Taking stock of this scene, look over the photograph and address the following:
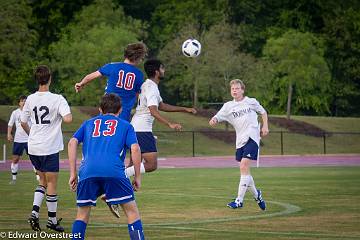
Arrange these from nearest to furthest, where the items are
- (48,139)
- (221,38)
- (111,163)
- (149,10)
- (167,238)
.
→ 1. (111,163)
2. (167,238)
3. (48,139)
4. (221,38)
5. (149,10)

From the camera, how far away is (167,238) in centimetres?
1274

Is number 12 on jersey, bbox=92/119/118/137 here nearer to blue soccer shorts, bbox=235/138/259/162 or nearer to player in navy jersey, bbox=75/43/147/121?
player in navy jersey, bbox=75/43/147/121

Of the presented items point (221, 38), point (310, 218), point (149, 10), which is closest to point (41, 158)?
point (310, 218)

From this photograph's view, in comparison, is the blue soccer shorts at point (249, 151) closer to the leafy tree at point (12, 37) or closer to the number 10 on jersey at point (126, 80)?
the number 10 on jersey at point (126, 80)

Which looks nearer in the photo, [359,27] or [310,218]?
[310,218]

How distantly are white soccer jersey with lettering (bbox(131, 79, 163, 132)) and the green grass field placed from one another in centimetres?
154

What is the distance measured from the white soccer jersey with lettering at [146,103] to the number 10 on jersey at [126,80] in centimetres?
58

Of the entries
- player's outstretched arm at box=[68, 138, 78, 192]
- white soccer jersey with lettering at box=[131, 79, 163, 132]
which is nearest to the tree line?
white soccer jersey with lettering at box=[131, 79, 163, 132]

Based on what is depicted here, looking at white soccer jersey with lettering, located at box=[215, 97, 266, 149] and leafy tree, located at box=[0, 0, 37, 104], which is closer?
white soccer jersey with lettering, located at box=[215, 97, 266, 149]

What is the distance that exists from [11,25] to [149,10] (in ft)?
114

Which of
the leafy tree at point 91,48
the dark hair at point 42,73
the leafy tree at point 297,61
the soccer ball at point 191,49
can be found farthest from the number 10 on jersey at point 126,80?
the leafy tree at point 297,61

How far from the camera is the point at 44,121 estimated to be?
45.9 ft

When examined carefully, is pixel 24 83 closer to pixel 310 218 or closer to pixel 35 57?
pixel 35 57

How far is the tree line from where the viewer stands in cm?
5697
